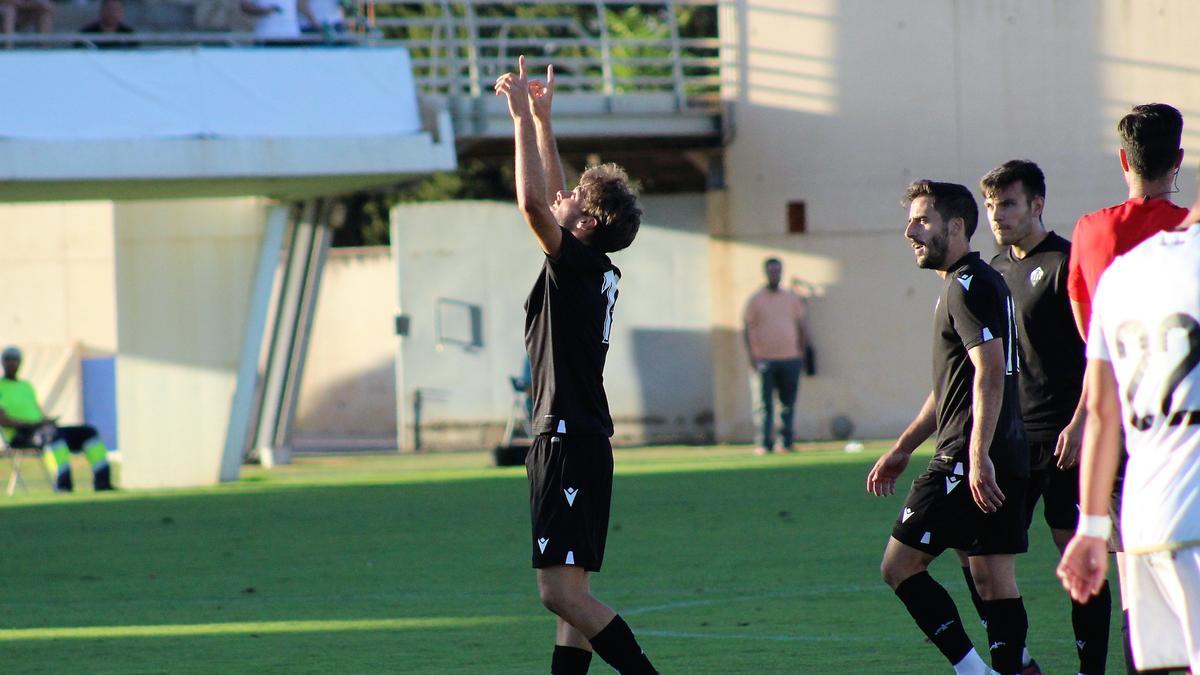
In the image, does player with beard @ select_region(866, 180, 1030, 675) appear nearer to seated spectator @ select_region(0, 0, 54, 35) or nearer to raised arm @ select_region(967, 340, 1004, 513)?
raised arm @ select_region(967, 340, 1004, 513)

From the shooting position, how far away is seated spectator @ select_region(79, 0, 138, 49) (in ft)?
62.3

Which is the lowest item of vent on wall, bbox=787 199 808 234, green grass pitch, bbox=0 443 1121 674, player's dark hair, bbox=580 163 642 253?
green grass pitch, bbox=0 443 1121 674

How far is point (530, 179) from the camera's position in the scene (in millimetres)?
5668

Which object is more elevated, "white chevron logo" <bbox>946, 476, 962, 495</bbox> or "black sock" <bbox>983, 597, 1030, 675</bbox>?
"white chevron logo" <bbox>946, 476, 962, 495</bbox>

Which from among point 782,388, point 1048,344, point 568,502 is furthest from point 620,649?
point 782,388

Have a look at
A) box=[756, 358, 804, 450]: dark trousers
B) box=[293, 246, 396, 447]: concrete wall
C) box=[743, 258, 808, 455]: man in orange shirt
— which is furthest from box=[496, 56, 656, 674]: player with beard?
box=[293, 246, 396, 447]: concrete wall

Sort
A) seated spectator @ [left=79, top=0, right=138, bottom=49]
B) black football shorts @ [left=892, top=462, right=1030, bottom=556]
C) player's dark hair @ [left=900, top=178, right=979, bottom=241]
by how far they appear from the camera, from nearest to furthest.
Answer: black football shorts @ [left=892, top=462, right=1030, bottom=556] → player's dark hair @ [left=900, top=178, right=979, bottom=241] → seated spectator @ [left=79, top=0, right=138, bottom=49]

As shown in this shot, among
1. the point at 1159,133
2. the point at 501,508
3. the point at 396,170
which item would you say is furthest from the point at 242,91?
the point at 1159,133

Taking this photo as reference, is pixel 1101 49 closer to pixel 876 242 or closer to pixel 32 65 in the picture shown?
pixel 876 242

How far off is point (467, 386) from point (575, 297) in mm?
20070

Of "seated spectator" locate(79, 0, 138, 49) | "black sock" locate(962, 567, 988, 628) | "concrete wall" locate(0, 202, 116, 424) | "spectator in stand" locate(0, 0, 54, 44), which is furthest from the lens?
"concrete wall" locate(0, 202, 116, 424)

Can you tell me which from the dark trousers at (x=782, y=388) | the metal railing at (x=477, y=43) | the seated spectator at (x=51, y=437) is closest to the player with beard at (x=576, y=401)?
the metal railing at (x=477, y=43)

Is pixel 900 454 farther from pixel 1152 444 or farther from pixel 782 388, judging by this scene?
pixel 782 388

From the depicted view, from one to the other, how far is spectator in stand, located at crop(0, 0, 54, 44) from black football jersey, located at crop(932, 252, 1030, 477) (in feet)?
46.4
